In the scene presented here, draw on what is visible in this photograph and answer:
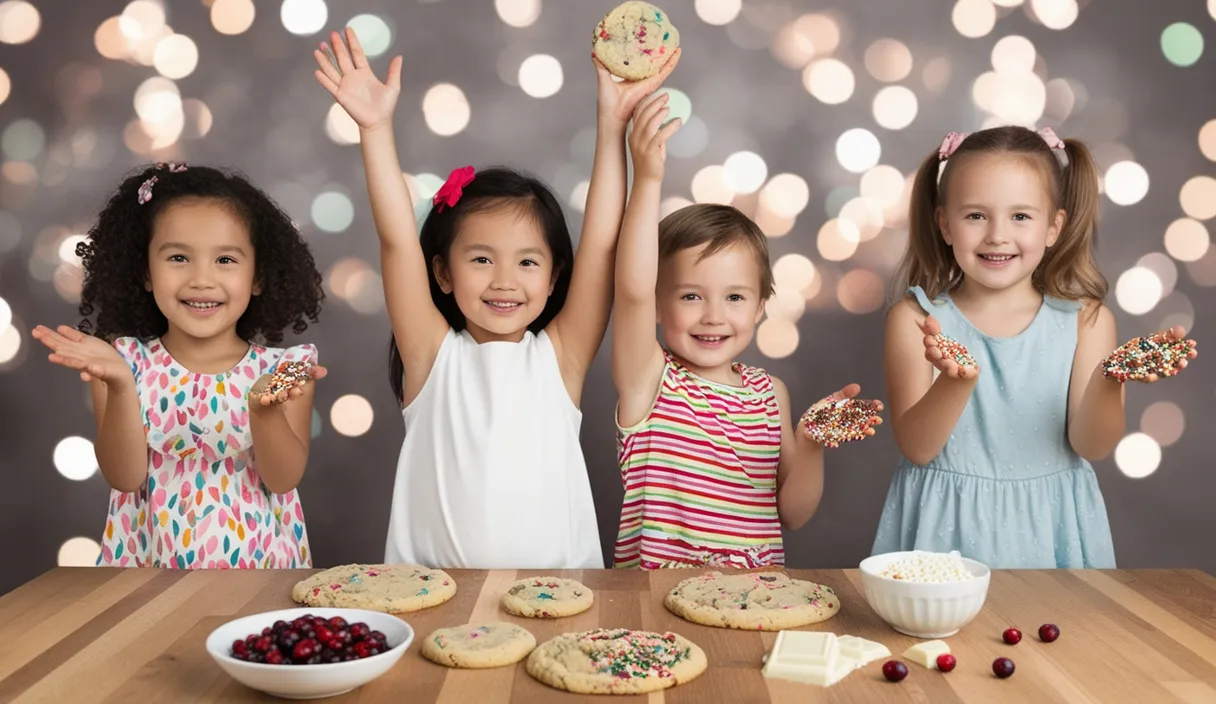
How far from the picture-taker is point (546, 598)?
1406mm

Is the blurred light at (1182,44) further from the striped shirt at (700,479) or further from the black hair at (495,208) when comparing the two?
the black hair at (495,208)

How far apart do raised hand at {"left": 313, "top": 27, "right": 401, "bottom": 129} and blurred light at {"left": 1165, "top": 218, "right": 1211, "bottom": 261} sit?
1684mm

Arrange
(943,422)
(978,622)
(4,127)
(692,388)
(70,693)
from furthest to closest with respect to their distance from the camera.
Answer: (4,127) → (692,388) → (943,422) → (978,622) → (70,693)

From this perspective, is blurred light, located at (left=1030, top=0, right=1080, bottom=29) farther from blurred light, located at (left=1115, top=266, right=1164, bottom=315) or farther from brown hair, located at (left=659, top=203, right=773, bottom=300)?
brown hair, located at (left=659, top=203, right=773, bottom=300)

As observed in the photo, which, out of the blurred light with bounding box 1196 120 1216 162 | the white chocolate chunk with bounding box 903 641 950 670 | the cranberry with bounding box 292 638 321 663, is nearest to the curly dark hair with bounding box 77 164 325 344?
the cranberry with bounding box 292 638 321 663

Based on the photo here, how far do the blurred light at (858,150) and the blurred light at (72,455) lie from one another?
1.75 metres

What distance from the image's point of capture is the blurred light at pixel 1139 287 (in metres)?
2.47

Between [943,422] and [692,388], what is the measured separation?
0.42 m

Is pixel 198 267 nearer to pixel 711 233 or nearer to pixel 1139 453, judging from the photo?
pixel 711 233

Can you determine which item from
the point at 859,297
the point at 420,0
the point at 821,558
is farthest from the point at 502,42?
the point at 821,558

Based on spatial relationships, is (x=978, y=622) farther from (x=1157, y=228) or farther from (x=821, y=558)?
(x=1157, y=228)

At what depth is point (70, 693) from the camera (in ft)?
3.75

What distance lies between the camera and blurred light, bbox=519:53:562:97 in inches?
96.0

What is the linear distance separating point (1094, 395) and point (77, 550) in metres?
2.10
